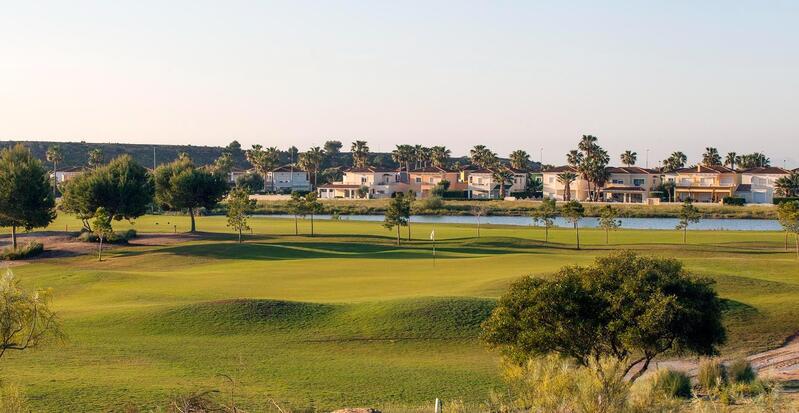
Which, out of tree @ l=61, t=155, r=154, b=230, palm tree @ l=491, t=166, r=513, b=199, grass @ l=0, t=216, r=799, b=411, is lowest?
grass @ l=0, t=216, r=799, b=411

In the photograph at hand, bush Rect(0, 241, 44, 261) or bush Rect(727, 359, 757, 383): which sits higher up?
bush Rect(0, 241, 44, 261)

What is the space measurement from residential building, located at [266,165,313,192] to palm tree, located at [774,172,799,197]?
307 feet

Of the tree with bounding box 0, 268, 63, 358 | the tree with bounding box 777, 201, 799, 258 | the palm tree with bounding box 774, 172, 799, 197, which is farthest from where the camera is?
the palm tree with bounding box 774, 172, 799, 197

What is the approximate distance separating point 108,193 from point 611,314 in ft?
212

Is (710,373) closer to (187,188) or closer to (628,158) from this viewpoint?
(187,188)

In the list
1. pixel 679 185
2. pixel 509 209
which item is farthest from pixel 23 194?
pixel 679 185

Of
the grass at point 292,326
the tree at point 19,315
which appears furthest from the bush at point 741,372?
the tree at point 19,315

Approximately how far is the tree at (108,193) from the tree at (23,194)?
14.1 ft

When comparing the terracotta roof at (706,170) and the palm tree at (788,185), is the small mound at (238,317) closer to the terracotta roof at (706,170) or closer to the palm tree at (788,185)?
the palm tree at (788,185)

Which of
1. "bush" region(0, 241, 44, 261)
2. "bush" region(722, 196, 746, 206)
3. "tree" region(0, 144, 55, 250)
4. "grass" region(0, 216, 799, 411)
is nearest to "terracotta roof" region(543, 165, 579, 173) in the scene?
"bush" region(722, 196, 746, 206)

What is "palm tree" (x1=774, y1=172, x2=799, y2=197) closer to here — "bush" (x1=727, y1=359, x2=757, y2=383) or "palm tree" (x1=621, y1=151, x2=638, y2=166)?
"palm tree" (x1=621, y1=151, x2=638, y2=166)

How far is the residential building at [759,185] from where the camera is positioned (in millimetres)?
147000

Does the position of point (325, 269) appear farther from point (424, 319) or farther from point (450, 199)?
point (450, 199)

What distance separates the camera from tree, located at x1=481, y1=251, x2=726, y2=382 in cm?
2133
